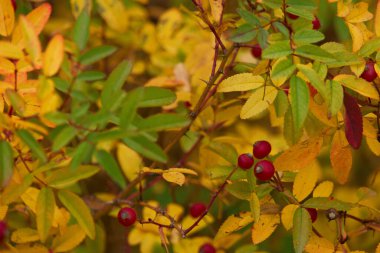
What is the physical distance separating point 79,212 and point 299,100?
1.28 feet

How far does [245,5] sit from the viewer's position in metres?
1.52

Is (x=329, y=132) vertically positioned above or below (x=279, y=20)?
below

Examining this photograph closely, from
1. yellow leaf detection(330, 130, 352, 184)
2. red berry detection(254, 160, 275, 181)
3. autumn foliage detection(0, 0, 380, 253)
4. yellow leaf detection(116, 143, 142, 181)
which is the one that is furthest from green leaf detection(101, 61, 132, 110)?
yellow leaf detection(116, 143, 142, 181)

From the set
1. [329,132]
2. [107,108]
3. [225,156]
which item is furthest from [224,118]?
[107,108]

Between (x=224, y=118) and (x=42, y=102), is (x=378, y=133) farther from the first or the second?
(x=42, y=102)

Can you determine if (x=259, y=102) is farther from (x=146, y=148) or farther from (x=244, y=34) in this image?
(x=146, y=148)

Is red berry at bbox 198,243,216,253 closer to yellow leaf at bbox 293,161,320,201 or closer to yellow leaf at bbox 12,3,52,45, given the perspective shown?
Result: yellow leaf at bbox 293,161,320,201

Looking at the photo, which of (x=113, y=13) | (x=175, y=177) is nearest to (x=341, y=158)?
(x=175, y=177)

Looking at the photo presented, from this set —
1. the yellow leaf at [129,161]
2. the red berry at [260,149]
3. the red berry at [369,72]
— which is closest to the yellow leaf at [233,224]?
the red berry at [260,149]

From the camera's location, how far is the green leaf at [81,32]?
1026 mm

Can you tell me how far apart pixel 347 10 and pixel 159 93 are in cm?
44

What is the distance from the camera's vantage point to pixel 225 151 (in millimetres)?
1440

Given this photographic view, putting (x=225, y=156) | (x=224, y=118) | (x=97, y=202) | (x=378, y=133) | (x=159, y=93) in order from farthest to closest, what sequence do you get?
(x=97, y=202), (x=224, y=118), (x=225, y=156), (x=378, y=133), (x=159, y=93)

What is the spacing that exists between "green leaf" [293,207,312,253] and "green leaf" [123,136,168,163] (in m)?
0.32
